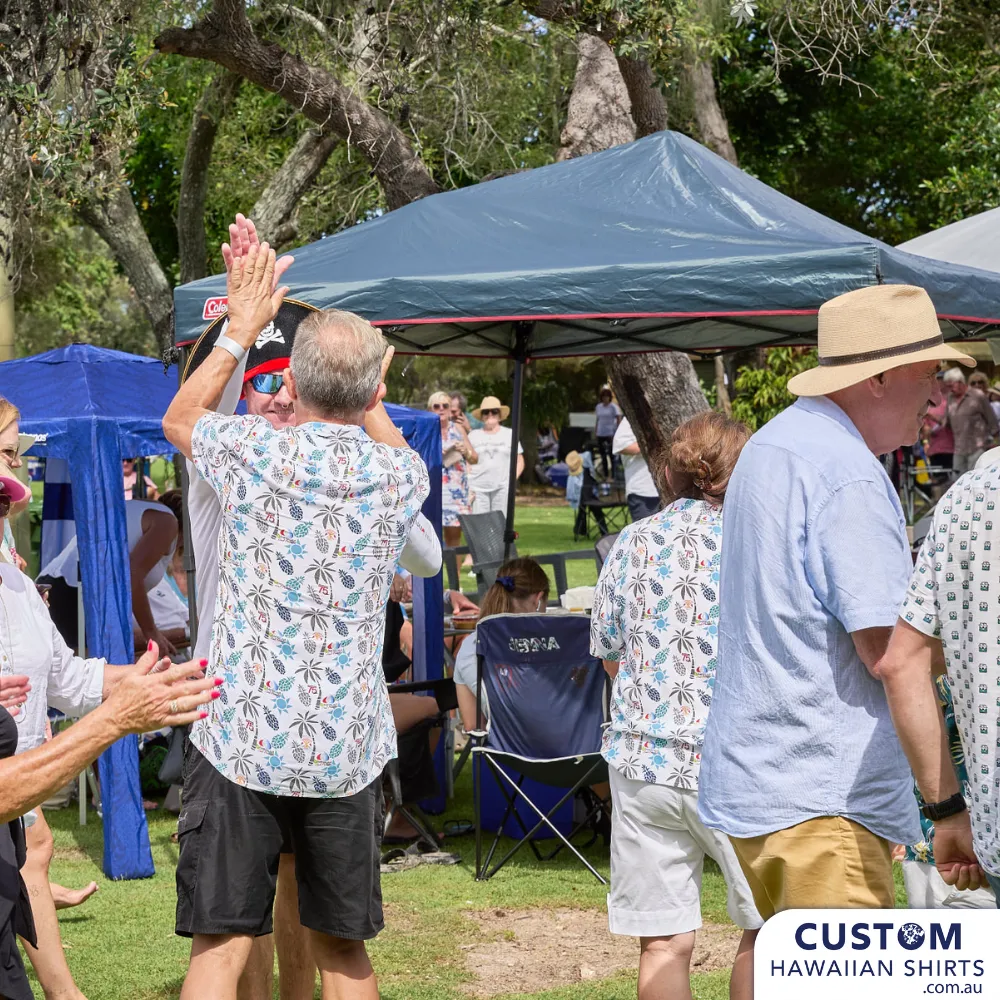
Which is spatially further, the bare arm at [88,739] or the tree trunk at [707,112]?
the tree trunk at [707,112]

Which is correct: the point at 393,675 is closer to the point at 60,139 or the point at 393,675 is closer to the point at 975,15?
the point at 60,139

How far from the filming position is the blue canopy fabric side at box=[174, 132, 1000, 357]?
4.98m

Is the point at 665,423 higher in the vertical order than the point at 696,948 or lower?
higher

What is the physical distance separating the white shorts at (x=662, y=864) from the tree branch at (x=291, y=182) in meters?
9.65

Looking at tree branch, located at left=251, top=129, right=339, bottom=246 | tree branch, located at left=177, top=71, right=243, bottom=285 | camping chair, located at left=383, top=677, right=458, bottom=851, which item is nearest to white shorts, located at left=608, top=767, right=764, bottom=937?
camping chair, located at left=383, top=677, right=458, bottom=851

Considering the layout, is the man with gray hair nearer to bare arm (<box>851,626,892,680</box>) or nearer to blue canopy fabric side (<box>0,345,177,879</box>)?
bare arm (<box>851,626,892,680</box>)

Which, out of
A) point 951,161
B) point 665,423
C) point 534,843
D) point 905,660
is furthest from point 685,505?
point 951,161

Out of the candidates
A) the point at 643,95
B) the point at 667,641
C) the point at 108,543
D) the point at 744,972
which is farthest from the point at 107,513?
the point at 643,95

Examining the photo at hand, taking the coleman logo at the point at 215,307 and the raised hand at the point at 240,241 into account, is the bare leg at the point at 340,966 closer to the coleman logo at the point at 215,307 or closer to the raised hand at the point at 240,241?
the raised hand at the point at 240,241

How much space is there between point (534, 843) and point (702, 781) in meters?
3.34

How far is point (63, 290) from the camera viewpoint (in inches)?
1081

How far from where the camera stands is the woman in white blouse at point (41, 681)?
3.46 m

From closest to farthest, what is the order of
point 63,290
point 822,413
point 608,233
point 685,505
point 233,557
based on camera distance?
1. point 822,413
2. point 233,557
3. point 685,505
4. point 608,233
5. point 63,290

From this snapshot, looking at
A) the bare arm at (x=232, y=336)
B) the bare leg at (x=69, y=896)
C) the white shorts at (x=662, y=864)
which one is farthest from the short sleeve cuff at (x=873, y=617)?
the bare leg at (x=69, y=896)
